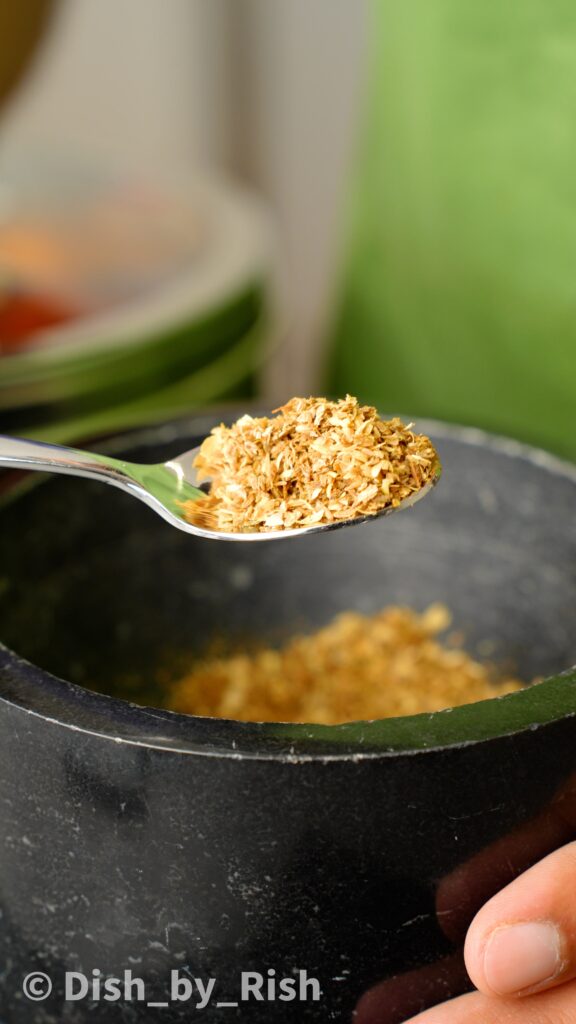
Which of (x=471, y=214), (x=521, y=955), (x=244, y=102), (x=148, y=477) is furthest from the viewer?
(x=244, y=102)

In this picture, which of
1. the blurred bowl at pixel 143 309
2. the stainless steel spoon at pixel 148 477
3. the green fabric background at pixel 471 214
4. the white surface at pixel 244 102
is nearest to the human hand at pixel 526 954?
the stainless steel spoon at pixel 148 477

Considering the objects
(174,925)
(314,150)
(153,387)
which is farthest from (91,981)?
(314,150)

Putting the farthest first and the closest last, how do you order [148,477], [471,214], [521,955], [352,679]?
[471,214] < [352,679] < [148,477] < [521,955]

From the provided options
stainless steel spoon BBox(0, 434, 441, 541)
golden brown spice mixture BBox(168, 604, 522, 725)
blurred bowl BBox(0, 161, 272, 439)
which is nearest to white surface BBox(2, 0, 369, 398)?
blurred bowl BBox(0, 161, 272, 439)

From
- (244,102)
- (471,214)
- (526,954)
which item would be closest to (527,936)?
(526,954)

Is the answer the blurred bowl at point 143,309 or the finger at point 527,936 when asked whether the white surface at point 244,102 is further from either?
A: the finger at point 527,936

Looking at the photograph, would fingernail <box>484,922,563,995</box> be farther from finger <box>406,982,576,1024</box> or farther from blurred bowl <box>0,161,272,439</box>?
blurred bowl <box>0,161,272,439</box>

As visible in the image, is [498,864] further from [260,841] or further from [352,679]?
[352,679]

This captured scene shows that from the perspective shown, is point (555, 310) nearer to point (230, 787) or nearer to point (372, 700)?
point (372, 700)
